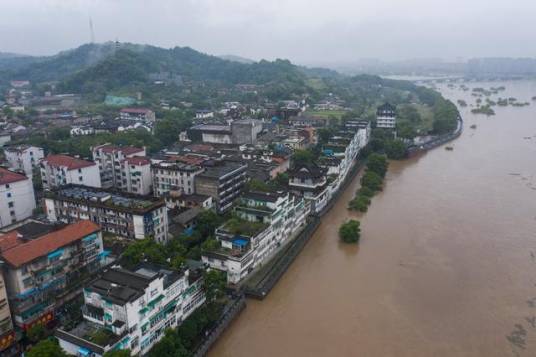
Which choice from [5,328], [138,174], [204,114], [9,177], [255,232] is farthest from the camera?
[204,114]

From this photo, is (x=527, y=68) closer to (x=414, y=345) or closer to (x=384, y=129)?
(x=384, y=129)

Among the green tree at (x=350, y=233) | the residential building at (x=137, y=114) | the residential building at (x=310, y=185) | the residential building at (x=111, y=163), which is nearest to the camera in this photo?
the green tree at (x=350, y=233)

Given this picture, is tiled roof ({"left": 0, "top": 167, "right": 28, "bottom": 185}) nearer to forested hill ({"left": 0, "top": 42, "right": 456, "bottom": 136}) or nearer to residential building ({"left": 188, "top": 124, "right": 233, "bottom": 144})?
residential building ({"left": 188, "top": 124, "right": 233, "bottom": 144})

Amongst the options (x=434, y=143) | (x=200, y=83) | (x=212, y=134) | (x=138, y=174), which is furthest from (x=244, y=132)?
(x=200, y=83)

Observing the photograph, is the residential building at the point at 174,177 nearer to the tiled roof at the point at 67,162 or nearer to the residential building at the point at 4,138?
the tiled roof at the point at 67,162

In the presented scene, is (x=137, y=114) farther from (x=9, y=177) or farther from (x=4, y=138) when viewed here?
(x=9, y=177)

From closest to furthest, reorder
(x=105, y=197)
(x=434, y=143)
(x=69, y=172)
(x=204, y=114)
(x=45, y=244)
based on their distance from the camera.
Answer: (x=45, y=244) < (x=105, y=197) < (x=69, y=172) < (x=434, y=143) < (x=204, y=114)

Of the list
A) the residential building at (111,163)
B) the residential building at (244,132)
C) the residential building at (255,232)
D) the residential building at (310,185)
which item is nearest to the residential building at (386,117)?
the residential building at (244,132)
